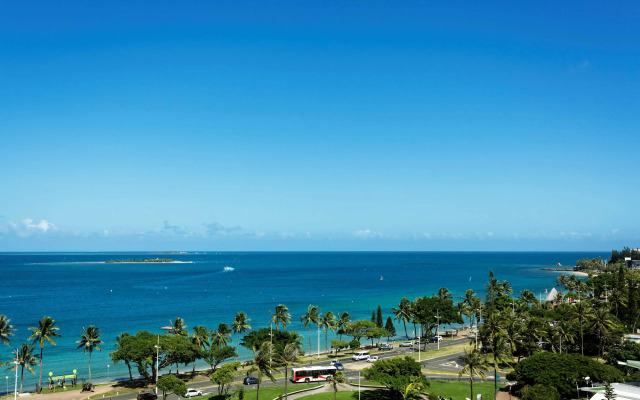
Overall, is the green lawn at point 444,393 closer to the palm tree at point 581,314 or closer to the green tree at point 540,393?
the green tree at point 540,393

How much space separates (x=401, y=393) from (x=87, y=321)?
111 meters

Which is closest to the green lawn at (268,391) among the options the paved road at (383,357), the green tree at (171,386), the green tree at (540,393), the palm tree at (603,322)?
the paved road at (383,357)

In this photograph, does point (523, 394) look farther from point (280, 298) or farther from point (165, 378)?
point (280, 298)

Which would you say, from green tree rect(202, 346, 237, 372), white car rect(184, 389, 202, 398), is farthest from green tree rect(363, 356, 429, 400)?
green tree rect(202, 346, 237, 372)

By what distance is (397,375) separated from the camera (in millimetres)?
62156

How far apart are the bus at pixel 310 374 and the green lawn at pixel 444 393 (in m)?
8.73

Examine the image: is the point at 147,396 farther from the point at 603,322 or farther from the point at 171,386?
the point at 603,322

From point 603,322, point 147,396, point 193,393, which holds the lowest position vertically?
point 193,393

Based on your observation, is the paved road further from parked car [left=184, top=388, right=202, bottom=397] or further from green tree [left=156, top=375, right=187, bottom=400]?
green tree [left=156, top=375, right=187, bottom=400]

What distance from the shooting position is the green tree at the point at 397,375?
6022cm

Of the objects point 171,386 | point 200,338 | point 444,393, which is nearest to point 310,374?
point 444,393

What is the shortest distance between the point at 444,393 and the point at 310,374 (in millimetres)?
22115

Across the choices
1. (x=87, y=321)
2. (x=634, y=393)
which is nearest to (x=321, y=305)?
(x=87, y=321)

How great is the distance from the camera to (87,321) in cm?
13625
